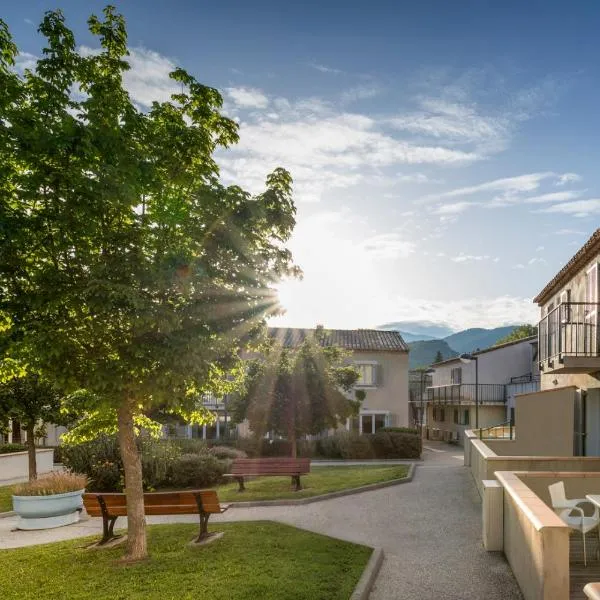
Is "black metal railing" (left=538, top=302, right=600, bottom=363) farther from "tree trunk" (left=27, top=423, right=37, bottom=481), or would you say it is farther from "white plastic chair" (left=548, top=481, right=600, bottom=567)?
"tree trunk" (left=27, top=423, right=37, bottom=481)

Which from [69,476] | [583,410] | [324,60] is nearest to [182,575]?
[69,476]

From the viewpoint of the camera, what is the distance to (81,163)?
788cm

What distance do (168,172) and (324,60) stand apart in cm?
382

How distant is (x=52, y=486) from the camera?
12.9 meters

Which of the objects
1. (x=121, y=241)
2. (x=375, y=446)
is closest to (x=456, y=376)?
(x=375, y=446)

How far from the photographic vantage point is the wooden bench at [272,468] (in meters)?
15.7

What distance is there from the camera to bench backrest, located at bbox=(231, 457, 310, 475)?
15.7 meters

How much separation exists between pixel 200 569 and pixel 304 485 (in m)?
8.74

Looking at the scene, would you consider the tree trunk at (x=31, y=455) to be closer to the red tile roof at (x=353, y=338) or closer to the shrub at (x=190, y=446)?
the shrub at (x=190, y=446)

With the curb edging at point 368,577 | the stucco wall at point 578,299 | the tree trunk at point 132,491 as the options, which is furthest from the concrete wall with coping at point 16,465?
the stucco wall at point 578,299

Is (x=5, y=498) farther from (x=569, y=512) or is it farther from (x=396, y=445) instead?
(x=396, y=445)

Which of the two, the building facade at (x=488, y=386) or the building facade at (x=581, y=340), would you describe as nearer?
the building facade at (x=581, y=340)

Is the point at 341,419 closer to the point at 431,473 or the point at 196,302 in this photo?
the point at 431,473

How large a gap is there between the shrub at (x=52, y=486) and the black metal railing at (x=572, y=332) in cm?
1212
